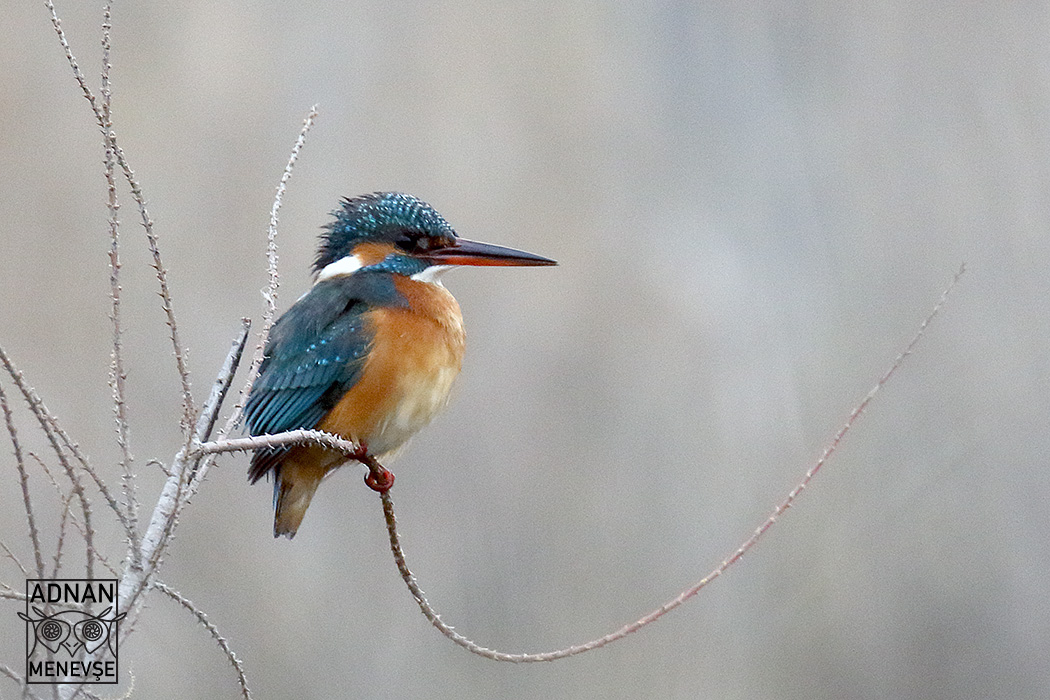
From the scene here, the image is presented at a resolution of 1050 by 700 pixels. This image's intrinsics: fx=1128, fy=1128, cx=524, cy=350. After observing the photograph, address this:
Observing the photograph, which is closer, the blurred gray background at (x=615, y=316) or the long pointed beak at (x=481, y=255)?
the long pointed beak at (x=481, y=255)

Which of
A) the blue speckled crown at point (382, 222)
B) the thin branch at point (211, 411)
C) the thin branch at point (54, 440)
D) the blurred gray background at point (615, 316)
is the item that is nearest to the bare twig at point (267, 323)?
the thin branch at point (211, 411)

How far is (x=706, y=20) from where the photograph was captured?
412 cm

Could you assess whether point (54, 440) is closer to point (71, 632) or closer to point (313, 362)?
point (71, 632)

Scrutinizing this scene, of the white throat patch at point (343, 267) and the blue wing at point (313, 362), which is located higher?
the white throat patch at point (343, 267)

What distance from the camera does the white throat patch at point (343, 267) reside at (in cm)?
185

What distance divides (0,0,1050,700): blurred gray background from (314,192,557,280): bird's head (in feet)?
5.32

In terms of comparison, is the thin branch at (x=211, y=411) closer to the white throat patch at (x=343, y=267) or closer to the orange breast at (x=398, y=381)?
the orange breast at (x=398, y=381)

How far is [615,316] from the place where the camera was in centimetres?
376

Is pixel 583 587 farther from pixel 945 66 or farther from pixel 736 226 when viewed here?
pixel 945 66

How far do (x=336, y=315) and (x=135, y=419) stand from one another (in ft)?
5.73

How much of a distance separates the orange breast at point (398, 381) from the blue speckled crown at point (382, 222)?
12 centimetres

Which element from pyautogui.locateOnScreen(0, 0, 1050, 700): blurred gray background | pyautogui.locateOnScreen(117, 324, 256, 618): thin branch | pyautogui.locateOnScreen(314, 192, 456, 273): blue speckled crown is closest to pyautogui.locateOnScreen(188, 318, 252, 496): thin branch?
pyautogui.locateOnScreen(117, 324, 256, 618): thin branch

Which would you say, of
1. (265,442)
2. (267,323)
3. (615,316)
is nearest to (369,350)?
(267,323)

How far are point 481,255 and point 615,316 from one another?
204 centimetres
